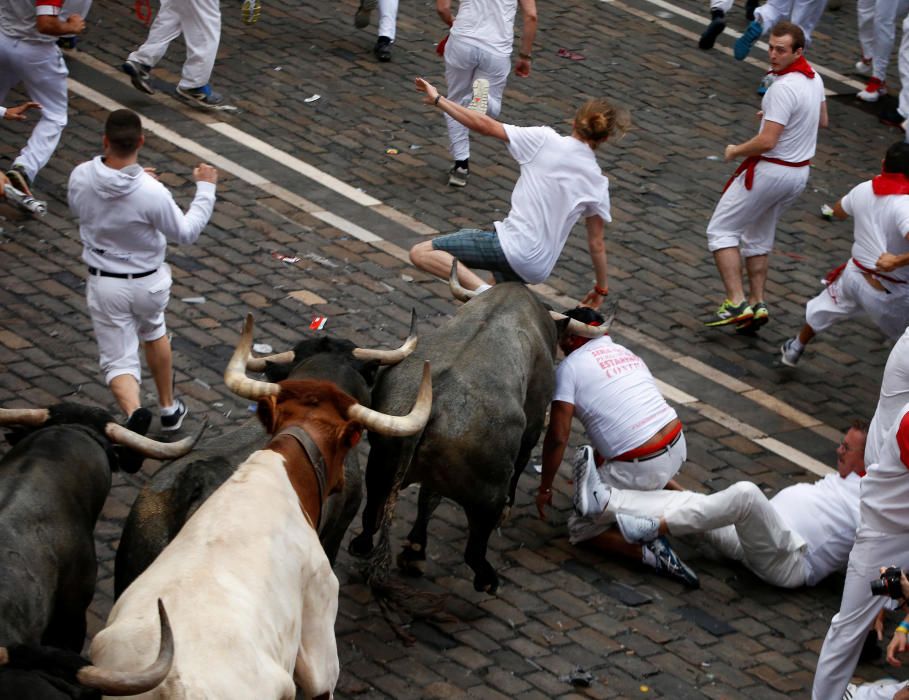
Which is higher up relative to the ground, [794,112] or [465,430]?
[794,112]

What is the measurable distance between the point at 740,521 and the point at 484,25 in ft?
20.9

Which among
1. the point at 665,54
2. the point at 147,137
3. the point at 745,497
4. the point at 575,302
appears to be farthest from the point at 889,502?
the point at 665,54

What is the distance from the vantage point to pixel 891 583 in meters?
6.79

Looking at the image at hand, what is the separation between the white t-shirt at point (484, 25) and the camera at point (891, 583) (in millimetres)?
7601

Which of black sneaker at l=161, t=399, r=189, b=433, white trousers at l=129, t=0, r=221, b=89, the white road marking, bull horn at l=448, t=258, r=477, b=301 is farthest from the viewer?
white trousers at l=129, t=0, r=221, b=89

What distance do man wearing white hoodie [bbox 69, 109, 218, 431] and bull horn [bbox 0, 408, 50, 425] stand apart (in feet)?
5.63

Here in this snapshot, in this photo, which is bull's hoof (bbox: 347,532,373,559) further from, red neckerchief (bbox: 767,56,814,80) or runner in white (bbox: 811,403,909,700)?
red neckerchief (bbox: 767,56,814,80)

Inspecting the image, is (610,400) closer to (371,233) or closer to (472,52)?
(371,233)

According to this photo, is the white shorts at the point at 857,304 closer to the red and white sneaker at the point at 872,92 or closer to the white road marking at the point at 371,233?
the white road marking at the point at 371,233

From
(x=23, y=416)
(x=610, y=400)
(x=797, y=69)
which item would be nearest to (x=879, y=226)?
(x=797, y=69)

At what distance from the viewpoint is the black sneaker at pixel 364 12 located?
15797mm

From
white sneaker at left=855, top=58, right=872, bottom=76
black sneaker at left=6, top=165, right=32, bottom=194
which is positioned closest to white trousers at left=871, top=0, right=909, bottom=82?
white sneaker at left=855, top=58, right=872, bottom=76

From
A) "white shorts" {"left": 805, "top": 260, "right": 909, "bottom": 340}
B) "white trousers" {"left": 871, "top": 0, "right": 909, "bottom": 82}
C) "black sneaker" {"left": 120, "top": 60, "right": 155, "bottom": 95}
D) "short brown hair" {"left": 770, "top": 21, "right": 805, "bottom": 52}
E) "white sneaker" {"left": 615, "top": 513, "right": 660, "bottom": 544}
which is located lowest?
"black sneaker" {"left": 120, "top": 60, "right": 155, "bottom": 95}

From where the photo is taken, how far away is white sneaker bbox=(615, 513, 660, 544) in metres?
8.55
